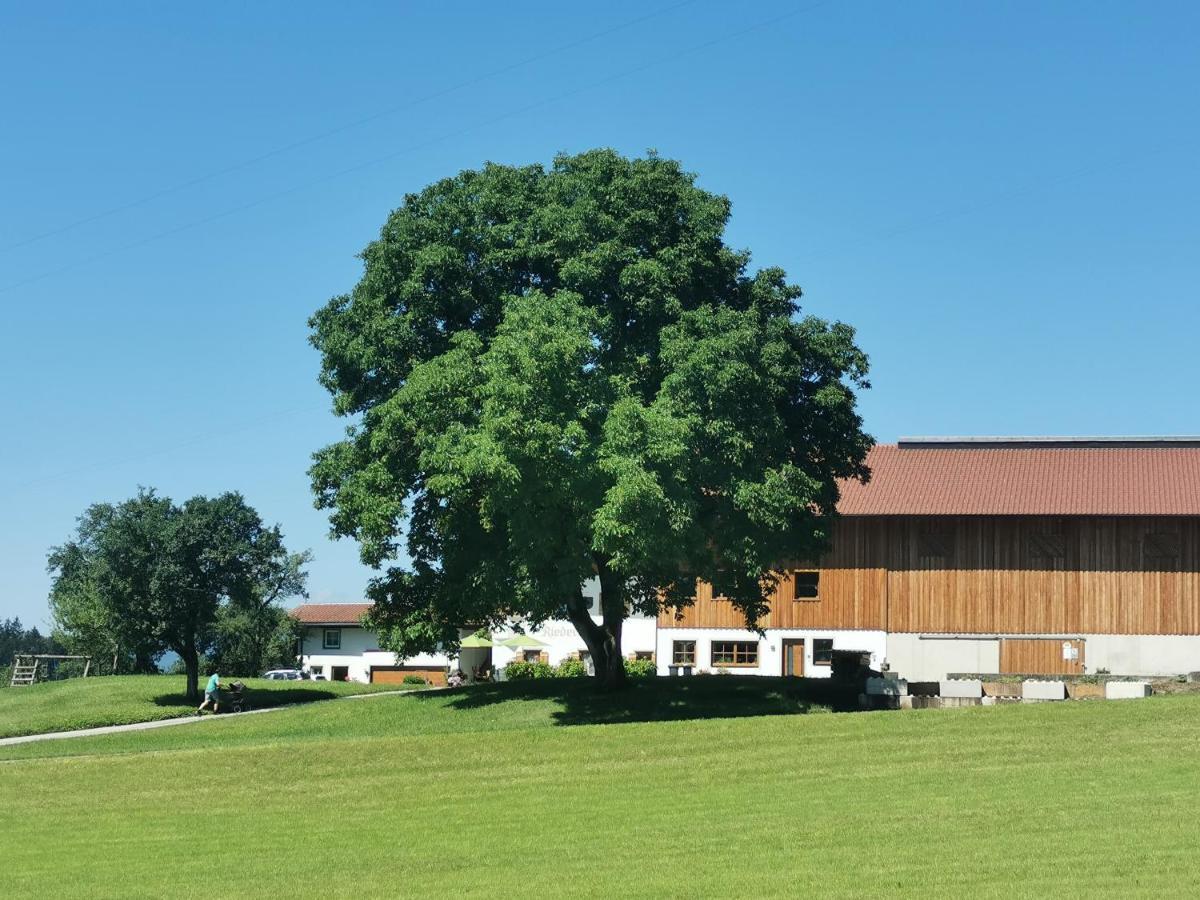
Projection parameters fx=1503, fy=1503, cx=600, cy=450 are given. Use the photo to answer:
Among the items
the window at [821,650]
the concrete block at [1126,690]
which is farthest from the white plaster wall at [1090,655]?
the concrete block at [1126,690]

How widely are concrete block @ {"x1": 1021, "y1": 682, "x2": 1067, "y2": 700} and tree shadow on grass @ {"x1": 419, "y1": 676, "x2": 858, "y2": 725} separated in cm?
491

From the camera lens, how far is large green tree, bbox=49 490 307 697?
53.8 m

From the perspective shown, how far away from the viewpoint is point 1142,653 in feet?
191

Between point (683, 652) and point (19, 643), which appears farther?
point (19, 643)

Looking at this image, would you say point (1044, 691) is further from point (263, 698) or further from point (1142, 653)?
point (263, 698)

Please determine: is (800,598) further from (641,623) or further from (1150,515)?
(1150,515)

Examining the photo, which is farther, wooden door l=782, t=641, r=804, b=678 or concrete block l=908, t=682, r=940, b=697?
wooden door l=782, t=641, r=804, b=678

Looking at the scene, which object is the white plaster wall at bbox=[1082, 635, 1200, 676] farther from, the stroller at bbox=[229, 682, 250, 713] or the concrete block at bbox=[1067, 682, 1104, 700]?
the stroller at bbox=[229, 682, 250, 713]

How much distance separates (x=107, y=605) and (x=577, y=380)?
80.7 feet

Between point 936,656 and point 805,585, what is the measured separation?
21.2 feet

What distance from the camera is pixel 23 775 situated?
34750 millimetres

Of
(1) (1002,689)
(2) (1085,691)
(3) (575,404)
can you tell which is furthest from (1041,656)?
(3) (575,404)

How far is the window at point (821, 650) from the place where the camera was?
6338 cm

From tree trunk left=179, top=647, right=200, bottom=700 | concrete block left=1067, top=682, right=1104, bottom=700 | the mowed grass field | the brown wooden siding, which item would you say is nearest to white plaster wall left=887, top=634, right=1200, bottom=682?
the brown wooden siding
